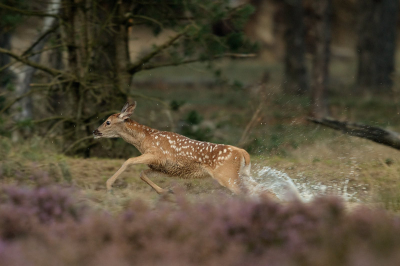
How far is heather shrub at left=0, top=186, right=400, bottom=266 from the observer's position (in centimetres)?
433

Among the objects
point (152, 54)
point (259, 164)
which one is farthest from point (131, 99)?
point (259, 164)

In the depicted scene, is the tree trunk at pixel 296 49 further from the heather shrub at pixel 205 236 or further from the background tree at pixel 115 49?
the heather shrub at pixel 205 236

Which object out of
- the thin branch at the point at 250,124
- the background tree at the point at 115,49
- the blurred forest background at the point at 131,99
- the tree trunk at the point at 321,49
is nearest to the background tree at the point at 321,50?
the tree trunk at the point at 321,49

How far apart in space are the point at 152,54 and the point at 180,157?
4355 mm

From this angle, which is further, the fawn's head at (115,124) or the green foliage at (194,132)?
the green foliage at (194,132)

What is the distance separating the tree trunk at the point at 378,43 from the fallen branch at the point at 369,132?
16804 mm

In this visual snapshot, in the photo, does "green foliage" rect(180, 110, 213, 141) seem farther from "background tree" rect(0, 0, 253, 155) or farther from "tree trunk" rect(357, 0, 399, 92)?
"tree trunk" rect(357, 0, 399, 92)

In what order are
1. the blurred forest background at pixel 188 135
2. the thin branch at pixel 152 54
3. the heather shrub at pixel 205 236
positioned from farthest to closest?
the thin branch at pixel 152 54, the blurred forest background at pixel 188 135, the heather shrub at pixel 205 236

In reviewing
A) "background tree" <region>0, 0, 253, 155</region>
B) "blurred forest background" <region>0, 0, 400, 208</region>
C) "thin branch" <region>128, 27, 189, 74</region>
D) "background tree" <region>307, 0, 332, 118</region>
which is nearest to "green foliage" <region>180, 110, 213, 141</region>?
"blurred forest background" <region>0, 0, 400, 208</region>

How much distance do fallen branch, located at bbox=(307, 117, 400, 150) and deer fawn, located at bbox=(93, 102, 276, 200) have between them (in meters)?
2.54

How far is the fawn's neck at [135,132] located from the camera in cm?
875

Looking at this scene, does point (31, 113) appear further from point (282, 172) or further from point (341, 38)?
point (341, 38)

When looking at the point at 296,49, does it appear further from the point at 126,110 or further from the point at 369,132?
the point at 126,110

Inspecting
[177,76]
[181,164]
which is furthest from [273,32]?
[181,164]
